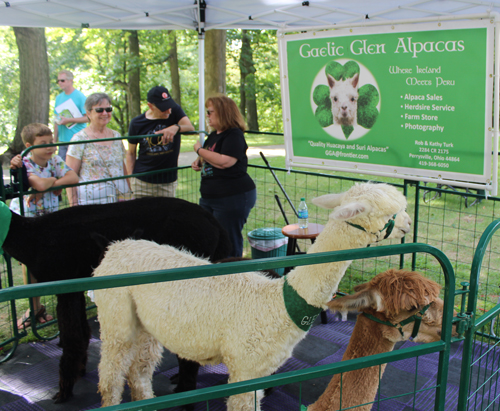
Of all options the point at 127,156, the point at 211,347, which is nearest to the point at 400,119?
the point at 211,347

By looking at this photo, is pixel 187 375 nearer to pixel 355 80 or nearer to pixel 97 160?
pixel 355 80

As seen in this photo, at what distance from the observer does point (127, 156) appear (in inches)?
198

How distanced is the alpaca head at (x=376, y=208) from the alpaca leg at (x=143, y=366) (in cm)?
149

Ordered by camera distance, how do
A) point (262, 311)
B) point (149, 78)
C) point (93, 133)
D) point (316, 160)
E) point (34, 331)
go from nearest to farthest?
point (262, 311)
point (316, 160)
point (34, 331)
point (93, 133)
point (149, 78)

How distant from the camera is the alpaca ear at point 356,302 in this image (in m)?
2.07

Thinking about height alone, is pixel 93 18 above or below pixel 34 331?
above

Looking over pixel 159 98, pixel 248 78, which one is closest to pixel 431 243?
pixel 159 98

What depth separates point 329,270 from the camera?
216 cm

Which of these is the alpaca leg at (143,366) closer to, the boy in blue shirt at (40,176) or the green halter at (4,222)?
the green halter at (4,222)

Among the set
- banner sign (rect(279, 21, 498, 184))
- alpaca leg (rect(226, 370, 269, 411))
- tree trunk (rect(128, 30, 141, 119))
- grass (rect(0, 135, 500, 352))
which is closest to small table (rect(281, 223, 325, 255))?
grass (rect(0, 135, 500, 352))

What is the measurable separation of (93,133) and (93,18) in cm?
159

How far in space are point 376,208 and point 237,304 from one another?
33.1 inches

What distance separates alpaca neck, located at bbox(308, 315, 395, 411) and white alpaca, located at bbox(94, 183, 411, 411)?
0.78 feet

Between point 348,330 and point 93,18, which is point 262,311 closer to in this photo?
point 348,330
